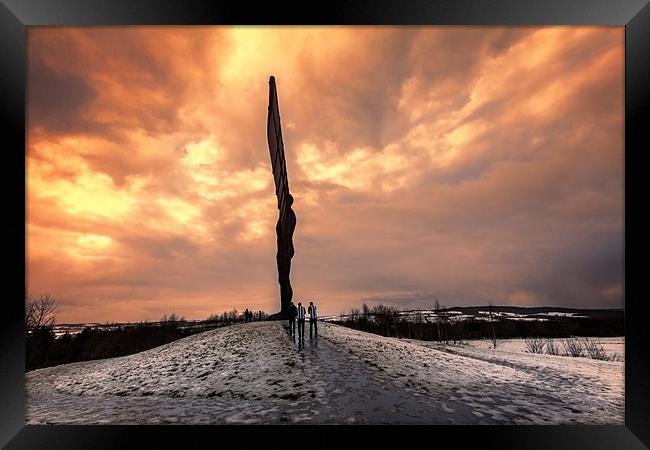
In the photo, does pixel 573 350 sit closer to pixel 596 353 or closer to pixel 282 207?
pixel 596 353

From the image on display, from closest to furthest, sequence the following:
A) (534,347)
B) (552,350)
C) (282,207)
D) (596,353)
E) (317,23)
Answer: (317,23) < (282,207) < (596,353) < (552,350) < (534,347)

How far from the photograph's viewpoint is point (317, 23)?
764cm

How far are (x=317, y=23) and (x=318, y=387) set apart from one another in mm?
8102

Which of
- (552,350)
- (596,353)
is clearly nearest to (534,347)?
(552,350)

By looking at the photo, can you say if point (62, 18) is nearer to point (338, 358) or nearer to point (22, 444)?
point (22, 444)

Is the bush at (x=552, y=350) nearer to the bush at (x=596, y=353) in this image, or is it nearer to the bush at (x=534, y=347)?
the bush at (x=534, y=347)

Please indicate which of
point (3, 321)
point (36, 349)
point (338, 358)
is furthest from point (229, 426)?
point (36, 349)

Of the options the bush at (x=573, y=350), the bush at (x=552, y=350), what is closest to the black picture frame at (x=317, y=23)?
the bush at (x=573, y=350)

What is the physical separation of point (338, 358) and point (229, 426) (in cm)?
539

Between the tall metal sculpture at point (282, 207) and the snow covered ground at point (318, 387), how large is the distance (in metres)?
5.27

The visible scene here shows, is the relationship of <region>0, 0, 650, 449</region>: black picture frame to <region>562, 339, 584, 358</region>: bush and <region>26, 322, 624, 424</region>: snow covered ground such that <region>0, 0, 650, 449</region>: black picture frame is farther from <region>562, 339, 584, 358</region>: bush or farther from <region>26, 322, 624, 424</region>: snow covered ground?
<region>562, 339, 584, 358</region>: bush

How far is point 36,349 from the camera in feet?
99.3

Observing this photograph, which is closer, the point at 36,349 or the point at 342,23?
the point at 342,23

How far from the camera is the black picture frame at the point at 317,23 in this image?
7.12 meters
